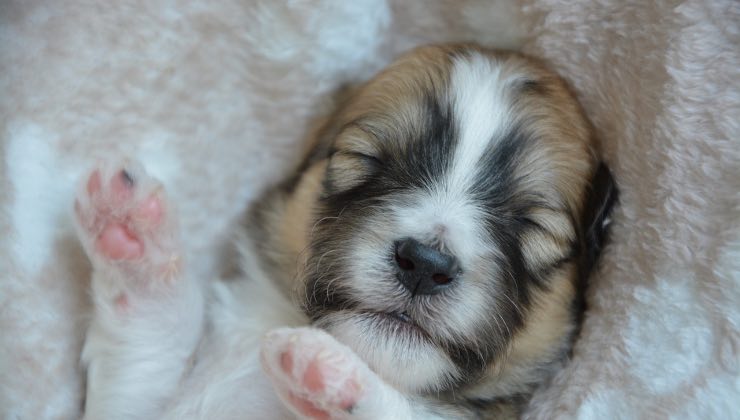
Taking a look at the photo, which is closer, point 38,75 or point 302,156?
point 38,75

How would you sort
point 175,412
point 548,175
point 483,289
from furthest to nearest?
point 175,412 < point 548,175 < point 483,289

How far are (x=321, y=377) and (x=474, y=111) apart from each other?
2.38 ft

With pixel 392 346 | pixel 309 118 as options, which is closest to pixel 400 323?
pixel 392 346

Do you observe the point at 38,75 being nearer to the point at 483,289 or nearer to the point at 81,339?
the point at 81,339

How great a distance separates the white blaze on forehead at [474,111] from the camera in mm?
1685

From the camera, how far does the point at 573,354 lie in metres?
1.97

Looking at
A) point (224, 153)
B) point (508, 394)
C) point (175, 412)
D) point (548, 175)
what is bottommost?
point (175, 412)

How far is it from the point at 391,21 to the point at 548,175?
0.81 meters

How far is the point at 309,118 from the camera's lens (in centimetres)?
228

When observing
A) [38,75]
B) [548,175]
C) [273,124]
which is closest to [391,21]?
[273,124]

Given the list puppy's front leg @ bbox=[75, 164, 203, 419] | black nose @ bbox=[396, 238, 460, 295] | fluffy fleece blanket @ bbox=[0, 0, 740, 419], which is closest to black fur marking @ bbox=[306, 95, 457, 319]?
black nose @ bbox=[396, 238, 460, 295]

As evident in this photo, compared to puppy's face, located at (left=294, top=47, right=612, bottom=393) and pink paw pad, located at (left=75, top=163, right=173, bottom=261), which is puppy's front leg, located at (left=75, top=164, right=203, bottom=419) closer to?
pink paw pad, located at (left=75, top=163, right=173, bottom=261)

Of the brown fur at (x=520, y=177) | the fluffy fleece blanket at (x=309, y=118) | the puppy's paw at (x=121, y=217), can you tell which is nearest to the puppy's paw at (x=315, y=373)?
A: the brown fur at (x=520, y=177)

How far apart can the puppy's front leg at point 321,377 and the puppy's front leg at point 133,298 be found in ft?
1.50
